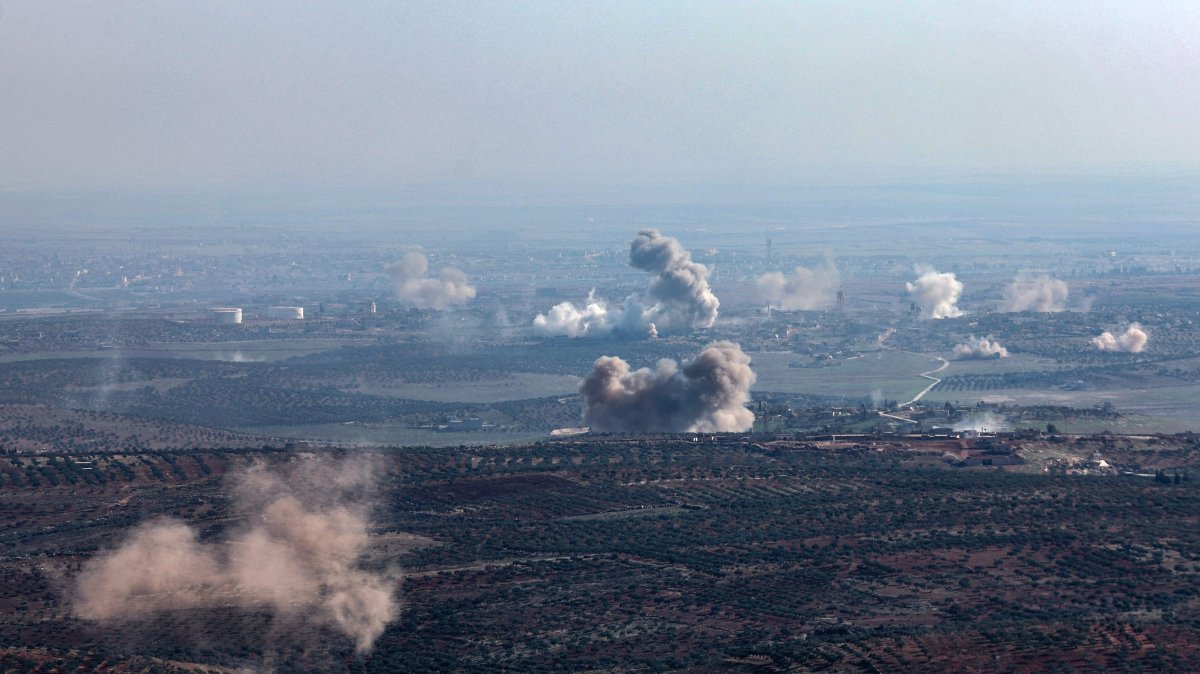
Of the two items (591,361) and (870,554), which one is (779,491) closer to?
(870,554)

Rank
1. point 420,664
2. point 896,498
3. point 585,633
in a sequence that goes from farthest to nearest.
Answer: point 896,498
point 585,633
point 420,664

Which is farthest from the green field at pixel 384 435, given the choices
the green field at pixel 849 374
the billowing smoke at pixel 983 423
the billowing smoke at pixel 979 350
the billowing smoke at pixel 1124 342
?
the billowing smoke at pixel 1124 342

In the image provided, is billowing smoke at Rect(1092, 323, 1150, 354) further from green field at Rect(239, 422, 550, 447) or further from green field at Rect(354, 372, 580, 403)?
green field at Rect(239, 422, 550, 447)

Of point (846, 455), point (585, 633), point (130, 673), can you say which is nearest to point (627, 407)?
point (846, 455)

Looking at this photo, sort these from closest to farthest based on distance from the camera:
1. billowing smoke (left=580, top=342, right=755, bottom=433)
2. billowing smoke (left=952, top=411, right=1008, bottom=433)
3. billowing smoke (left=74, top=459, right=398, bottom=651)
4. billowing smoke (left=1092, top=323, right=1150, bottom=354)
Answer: billowing smoke (left=74, top=459, right=398, bottom=651)
billowing smoke (left=952, top=411, right=1008, bottom=433)
billowing smoke (left=580, top=342, right=755, bottom=433)
billowing smoke (left=1092, top=323, right=1150, bottom=354)

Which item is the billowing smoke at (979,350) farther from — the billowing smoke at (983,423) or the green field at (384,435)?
the green field at (384,435)

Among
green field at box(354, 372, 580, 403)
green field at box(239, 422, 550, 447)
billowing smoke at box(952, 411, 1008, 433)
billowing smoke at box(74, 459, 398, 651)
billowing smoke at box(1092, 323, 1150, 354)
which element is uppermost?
billowing smoke at box(74, 459, 398, 651)

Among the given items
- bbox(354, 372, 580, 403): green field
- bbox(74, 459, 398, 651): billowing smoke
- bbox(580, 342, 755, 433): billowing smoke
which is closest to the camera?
bbox(74, 459, 398, 651): billowing smoke

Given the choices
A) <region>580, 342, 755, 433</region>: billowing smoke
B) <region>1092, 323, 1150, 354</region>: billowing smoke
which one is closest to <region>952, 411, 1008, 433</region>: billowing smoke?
<region>580, 342, 755, 433</region>: billowing smoke
